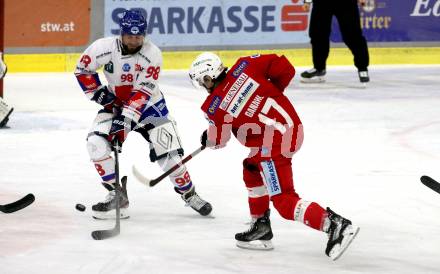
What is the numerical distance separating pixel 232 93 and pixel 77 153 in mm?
3146

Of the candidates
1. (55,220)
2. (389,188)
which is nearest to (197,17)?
(389,188)

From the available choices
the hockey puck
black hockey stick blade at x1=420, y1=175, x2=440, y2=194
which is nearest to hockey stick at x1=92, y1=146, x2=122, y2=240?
the hockey puck

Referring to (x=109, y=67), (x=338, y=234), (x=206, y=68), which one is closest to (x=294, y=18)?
(x=109, y=67)

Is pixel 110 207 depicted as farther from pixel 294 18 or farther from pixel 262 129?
pixel 294 18

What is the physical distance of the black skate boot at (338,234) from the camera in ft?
15.8


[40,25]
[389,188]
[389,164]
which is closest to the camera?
[389,188]

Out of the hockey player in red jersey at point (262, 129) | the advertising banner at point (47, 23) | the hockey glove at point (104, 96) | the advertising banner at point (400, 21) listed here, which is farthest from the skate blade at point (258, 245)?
the advertising banner at point (400, 21)

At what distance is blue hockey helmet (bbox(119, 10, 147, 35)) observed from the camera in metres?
5.73

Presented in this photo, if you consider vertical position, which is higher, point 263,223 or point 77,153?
point 263,223

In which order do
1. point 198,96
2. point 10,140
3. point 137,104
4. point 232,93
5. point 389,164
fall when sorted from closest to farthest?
point 232,93
point 137,104
point 389,164
point 10,140
point 198,96

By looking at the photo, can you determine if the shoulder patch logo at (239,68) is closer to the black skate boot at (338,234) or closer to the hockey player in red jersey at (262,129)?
the hockey player in red jersey at (262,129)

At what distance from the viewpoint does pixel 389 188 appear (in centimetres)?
676

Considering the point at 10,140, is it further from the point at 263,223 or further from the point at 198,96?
the point at 263,223

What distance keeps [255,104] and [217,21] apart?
745cm
